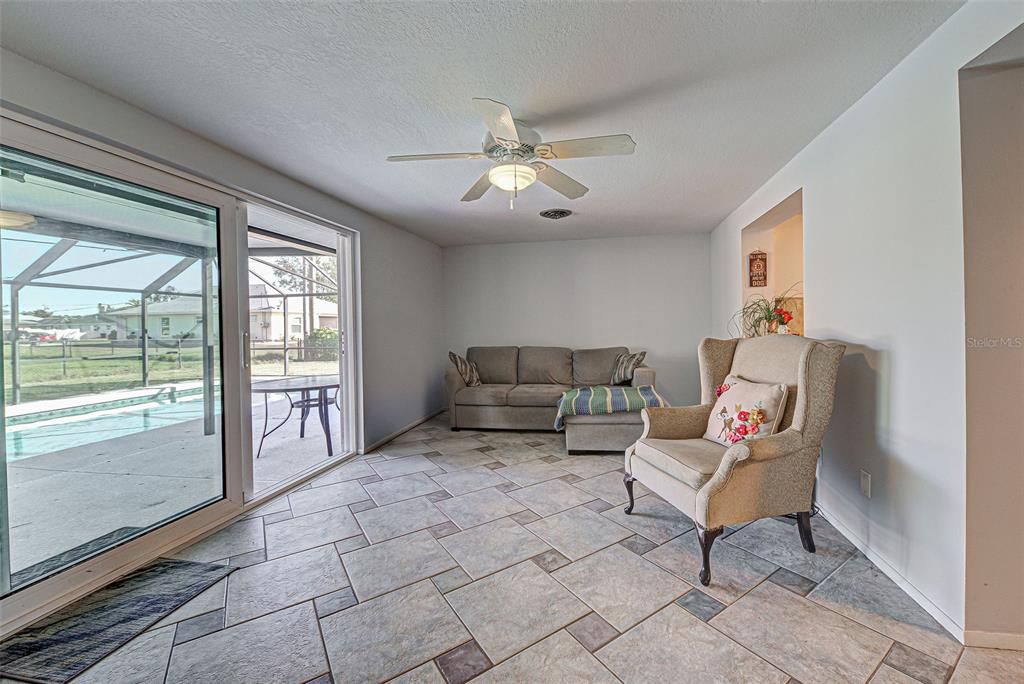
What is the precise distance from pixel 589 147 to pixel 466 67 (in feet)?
2.19

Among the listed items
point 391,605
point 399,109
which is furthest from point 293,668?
point 399,109

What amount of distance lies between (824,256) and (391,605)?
300cm

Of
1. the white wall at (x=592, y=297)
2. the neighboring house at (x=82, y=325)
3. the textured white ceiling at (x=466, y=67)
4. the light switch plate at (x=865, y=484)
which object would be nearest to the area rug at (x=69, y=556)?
the neighboring house at (x=82, y=325)

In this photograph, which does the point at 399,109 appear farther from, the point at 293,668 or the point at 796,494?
the point at 796,494

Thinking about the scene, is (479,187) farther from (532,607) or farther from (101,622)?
(101,622)

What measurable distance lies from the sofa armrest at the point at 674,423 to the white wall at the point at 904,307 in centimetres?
72

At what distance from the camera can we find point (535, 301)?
5.48m

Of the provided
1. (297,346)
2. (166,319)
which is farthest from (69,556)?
(297,346)

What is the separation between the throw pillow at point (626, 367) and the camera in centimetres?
452

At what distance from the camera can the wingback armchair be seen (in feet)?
6.04

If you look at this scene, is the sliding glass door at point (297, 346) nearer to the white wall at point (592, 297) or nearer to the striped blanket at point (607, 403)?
the white wall at point (592, 297)

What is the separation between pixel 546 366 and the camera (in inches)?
200

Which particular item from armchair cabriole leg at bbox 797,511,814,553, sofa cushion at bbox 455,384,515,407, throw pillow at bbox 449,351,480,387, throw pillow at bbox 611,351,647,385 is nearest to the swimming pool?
sofa cushion at bbox 455,384,515,407

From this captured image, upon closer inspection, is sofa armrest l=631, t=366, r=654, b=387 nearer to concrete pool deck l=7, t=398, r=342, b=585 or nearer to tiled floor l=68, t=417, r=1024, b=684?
tiled floor l=68, t=417, r=1024, b=684
